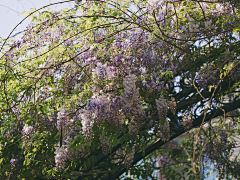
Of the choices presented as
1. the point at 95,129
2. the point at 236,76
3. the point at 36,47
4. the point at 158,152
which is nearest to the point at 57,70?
the point at 36,47

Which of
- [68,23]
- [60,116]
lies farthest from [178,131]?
[68,23]

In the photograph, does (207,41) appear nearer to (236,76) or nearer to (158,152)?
(236,76)

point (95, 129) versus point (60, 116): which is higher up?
point (60, 116)

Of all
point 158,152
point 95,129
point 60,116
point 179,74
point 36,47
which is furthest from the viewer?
point 158,152

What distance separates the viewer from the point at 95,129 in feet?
6.59

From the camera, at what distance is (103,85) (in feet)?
6.66

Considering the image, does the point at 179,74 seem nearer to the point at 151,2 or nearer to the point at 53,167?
the point at 151,2

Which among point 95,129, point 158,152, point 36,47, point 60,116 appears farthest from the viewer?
point 158,152

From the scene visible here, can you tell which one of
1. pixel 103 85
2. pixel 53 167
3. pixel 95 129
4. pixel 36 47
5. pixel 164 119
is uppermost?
pixel 36 47

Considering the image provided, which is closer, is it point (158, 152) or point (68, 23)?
point (68, 23)

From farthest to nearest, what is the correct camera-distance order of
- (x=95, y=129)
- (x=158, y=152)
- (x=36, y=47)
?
(x=158, y=152) → (x=36, y=47) → (x=95, y=129)

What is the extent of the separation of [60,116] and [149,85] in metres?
0.89

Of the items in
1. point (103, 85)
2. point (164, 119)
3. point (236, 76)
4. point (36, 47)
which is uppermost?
point (36, 47)

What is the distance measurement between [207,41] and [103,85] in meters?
1.49
